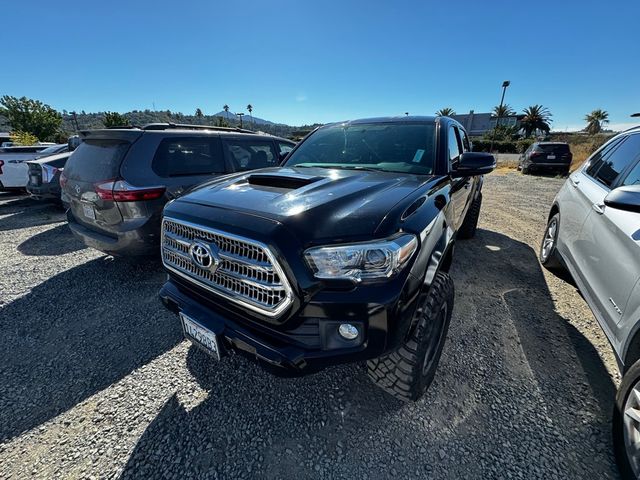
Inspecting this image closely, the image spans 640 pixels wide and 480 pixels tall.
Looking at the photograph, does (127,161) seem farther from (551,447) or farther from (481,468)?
(551,447)

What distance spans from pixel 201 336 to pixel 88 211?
9.11 ft

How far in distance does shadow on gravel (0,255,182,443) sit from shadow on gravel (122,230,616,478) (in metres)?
0.60

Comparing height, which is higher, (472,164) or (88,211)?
(472,164)

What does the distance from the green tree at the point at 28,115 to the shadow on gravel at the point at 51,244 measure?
114 feet

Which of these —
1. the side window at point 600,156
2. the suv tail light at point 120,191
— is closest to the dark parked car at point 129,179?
the suv tail light at point 120,191

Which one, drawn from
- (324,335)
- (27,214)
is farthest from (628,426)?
(27,214)

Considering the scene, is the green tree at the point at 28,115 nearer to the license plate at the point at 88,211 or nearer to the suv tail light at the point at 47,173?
the suv tail light at the point at 47,173

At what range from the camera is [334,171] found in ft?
8.07

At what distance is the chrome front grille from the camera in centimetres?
145

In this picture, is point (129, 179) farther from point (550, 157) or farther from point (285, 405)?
point (550, 157)

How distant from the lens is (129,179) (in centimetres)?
322

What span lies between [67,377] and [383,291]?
2.50 metres

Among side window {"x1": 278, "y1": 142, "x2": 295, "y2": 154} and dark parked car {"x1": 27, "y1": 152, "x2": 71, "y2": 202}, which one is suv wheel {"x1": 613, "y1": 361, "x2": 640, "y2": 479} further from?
dark parked car {"x1": 27, "y1": 152, "x2": 71, "y2": 202}

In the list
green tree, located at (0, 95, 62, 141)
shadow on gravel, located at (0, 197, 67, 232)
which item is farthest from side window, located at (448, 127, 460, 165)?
green tree, located at (0, 95, 62, 141)
